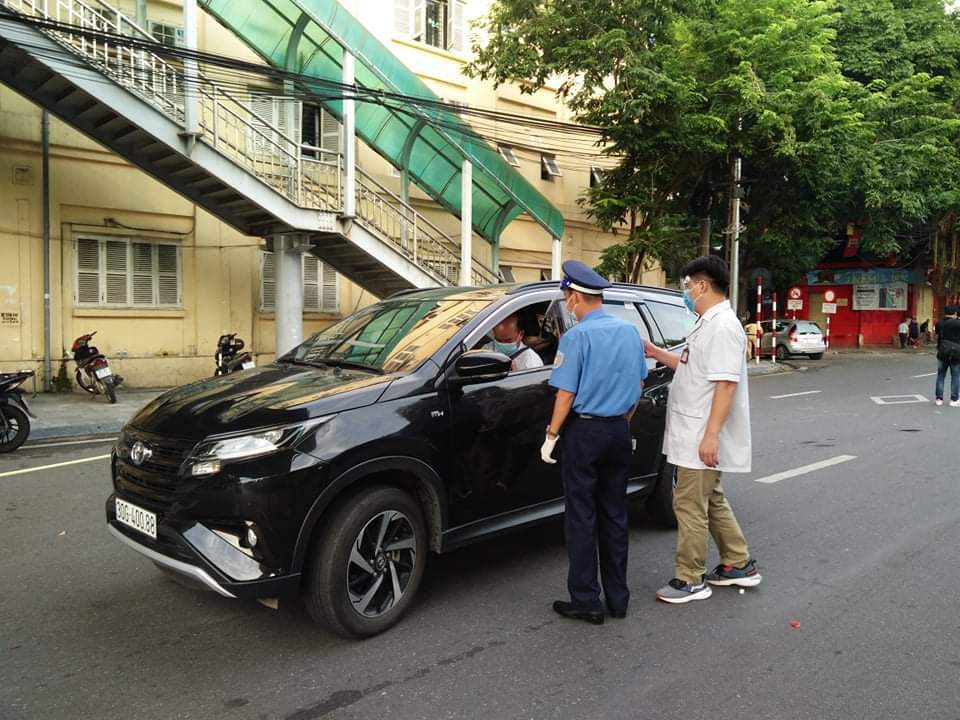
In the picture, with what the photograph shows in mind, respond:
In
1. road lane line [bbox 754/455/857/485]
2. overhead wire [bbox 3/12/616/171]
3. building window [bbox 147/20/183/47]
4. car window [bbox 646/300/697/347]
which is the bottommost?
road lane line [bbox 754/455/857/485]

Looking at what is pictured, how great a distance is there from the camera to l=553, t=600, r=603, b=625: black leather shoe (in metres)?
3.72

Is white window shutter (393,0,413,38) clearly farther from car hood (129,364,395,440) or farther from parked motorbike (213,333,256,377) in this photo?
car hood (129,364,395,440)

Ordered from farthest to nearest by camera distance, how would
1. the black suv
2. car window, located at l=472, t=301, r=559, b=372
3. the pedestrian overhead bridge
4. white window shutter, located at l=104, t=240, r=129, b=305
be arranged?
white window shutter, located at l=104, t=240, r=129, b=305 → the pedestrian overhead bridge → car window, located at l=472, t=301, r=559, b=372 → the black suv

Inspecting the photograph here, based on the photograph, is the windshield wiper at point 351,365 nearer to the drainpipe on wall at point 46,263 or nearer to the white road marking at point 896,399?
the drainpipe on wall at point 46,263

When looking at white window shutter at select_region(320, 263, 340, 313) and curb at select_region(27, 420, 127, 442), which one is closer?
curb at select_region(27, 420, 127, 442)

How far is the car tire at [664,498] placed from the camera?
5.25 metres

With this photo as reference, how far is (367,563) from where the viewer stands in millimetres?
3535

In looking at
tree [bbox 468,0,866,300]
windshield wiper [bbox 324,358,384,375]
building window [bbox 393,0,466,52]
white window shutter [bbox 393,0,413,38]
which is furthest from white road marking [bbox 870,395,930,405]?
white window shutter [bbox 393,0,413,38]

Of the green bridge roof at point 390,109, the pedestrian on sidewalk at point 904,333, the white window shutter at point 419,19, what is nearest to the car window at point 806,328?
the pedestrian on sidewalk at point 904,333

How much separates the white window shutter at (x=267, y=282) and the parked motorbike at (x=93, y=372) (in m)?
3.89

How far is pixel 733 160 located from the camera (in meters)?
18.9

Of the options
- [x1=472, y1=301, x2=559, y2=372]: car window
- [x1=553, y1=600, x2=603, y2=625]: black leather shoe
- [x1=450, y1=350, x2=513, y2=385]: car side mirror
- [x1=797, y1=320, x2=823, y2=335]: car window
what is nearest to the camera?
[x1=553, y1=600, x2=603, y2=625]: black leather shoe

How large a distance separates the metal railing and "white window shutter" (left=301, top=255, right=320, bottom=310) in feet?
5.72

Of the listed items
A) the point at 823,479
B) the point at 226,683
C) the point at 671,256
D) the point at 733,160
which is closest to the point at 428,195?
the point at 671,256
